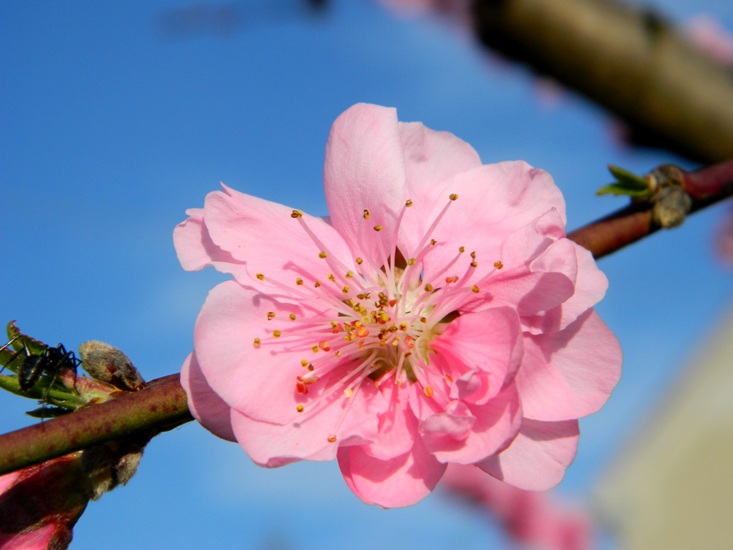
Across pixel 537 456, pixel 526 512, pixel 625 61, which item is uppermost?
pixel 625 61

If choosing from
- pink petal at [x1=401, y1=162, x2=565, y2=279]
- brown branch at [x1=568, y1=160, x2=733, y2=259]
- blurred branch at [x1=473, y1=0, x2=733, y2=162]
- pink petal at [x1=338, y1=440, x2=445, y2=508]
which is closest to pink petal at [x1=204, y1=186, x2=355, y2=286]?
pink petal at [x1=401, y1=162, x2=565, y2=279]

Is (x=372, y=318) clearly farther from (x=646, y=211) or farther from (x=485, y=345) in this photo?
(x=646, y=211)

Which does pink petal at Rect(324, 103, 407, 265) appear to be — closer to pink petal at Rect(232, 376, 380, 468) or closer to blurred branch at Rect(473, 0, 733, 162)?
pink petal at Rect(232, 376, 380, 468)

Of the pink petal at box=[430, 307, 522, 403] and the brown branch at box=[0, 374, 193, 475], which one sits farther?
the pink petal at box=[430, 307, 522, 403]

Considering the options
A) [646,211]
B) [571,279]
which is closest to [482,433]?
[571,279]

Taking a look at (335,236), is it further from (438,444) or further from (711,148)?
(711,148)

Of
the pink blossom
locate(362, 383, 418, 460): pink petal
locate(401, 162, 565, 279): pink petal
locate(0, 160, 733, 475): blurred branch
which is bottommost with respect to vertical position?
the pink blossom
